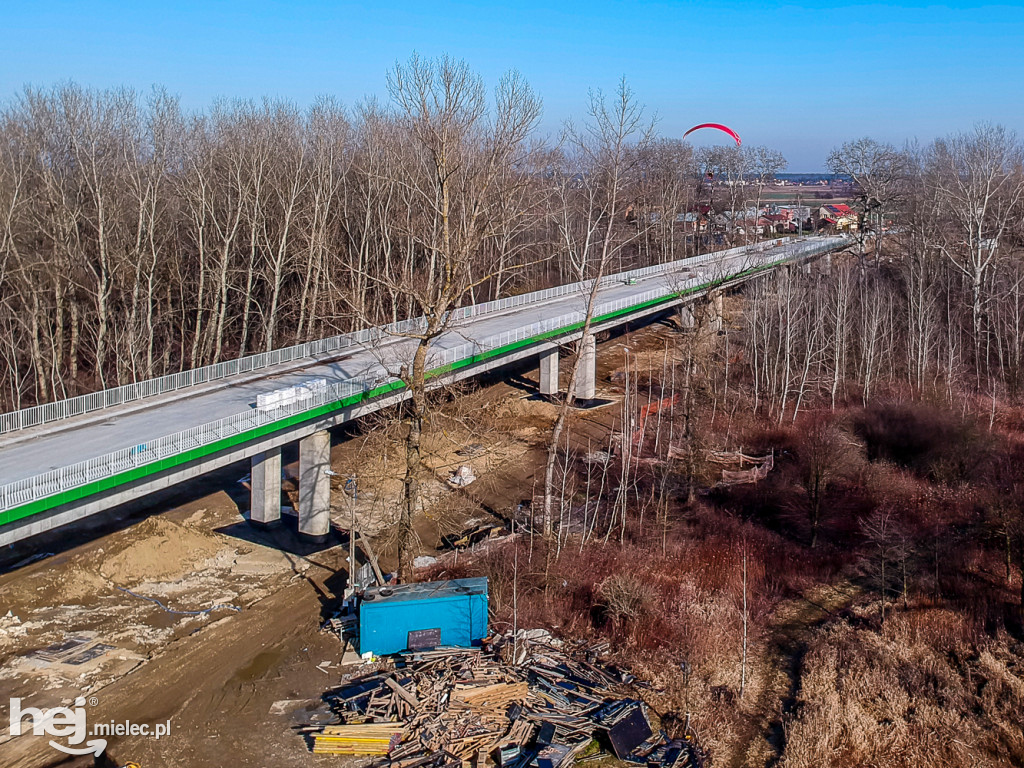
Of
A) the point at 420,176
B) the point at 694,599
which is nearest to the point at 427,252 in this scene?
the point at 420,176

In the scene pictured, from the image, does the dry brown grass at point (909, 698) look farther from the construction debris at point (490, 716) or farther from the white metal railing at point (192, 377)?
the white metal railing at point (192, 377)

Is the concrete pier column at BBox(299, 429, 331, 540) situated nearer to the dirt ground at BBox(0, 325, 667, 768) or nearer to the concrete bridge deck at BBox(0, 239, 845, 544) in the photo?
the dirt ground at BBox(0, 325, 667, 768)

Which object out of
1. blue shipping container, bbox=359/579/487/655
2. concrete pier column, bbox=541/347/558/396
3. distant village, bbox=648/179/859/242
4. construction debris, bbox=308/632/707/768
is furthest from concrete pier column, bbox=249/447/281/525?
distant village, bbox=648/179/859/242

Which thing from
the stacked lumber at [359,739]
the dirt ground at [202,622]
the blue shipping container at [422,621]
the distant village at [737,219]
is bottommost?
the dirt ground at [202,622]

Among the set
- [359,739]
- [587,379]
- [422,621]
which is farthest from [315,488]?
[587,379]

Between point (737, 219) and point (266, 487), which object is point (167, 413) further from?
point (737, 219)

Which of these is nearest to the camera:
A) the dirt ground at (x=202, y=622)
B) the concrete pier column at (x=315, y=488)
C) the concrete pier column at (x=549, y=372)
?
the dirt ground at (x=202, y=622)

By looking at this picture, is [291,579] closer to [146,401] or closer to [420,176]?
[146,401]

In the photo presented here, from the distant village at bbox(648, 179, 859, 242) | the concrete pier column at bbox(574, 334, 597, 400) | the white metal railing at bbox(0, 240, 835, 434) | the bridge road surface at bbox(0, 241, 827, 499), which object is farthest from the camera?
the distant village at bbox(648, 179, 859, 242)

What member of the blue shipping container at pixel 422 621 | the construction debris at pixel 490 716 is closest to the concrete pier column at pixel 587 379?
the blue shipping container at pixel 422 621
